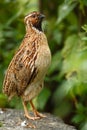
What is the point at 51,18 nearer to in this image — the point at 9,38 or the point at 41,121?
the point at 9,38

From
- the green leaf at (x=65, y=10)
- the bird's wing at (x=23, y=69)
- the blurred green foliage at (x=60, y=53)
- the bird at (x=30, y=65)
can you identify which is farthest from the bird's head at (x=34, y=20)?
the green leaf at (x=65, y=10)

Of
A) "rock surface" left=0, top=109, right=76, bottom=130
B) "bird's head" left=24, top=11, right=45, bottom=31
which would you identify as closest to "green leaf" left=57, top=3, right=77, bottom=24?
"bird's head" left=24, top=11, right=45, bottom=31

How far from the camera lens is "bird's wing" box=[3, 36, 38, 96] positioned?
6727 mm

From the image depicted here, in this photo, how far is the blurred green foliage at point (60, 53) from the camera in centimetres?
842

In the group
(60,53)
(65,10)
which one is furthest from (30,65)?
(60,53)

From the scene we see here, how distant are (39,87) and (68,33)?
3.30 metres

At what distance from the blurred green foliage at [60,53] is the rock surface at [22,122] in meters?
1.16

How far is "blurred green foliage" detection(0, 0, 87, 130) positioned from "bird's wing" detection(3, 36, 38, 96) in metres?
1.32

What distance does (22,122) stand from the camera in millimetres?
6816

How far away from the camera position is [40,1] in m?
10.3

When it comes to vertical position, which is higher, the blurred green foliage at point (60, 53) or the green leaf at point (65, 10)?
the green leaf at point (65, 10)

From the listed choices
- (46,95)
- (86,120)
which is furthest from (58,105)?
(86,120)

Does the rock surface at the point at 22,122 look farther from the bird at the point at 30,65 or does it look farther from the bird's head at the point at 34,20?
the bird's head at the point at 34,20

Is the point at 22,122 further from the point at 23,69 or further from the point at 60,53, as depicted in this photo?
the point at 60,53
